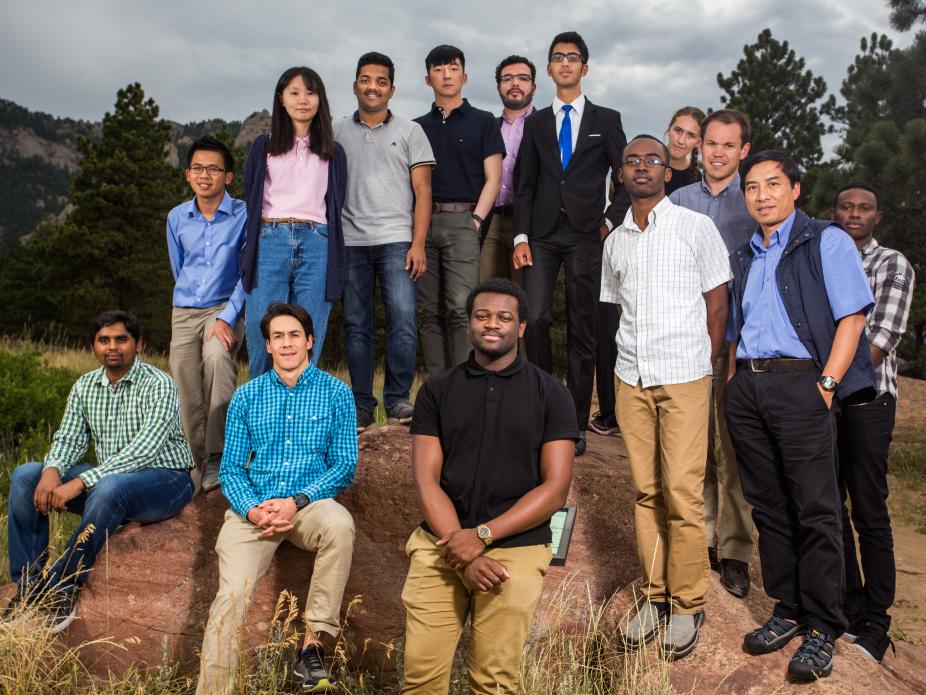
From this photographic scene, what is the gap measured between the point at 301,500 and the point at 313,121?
7.82 ft

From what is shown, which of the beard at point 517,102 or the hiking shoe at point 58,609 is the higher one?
the beard at point 517,102

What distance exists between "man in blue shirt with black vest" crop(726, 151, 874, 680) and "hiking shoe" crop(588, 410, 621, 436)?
7.28 feet

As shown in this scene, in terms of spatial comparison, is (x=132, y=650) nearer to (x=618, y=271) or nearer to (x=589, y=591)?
(x=589, y=591)

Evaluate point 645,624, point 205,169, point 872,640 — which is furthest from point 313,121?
point 872,640

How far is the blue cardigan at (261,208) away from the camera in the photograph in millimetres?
5113

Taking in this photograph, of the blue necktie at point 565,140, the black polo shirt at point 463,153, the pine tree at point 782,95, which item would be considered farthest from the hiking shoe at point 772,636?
the pine tree at point 782,95

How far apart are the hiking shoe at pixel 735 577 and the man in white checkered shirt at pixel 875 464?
514 millimetres

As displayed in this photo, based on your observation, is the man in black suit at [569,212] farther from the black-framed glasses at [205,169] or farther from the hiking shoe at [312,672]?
the hiking shoe at [312,672]

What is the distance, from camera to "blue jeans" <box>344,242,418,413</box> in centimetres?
559

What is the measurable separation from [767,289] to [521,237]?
194 cm

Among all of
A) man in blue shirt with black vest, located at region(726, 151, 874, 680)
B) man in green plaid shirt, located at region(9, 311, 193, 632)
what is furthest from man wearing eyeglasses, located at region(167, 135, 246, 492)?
man in blue shirt with black vest, located at region(726, 151, 874, 680)

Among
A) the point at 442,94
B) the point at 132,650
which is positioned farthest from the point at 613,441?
the point at 132,650

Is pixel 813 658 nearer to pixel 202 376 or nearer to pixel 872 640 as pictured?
pixel 872 640

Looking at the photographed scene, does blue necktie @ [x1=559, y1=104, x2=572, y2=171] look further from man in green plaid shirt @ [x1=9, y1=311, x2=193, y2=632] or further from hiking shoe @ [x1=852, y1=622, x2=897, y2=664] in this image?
hiking shoe @ [x1=852, y1=622, x2=897, y2=664]
